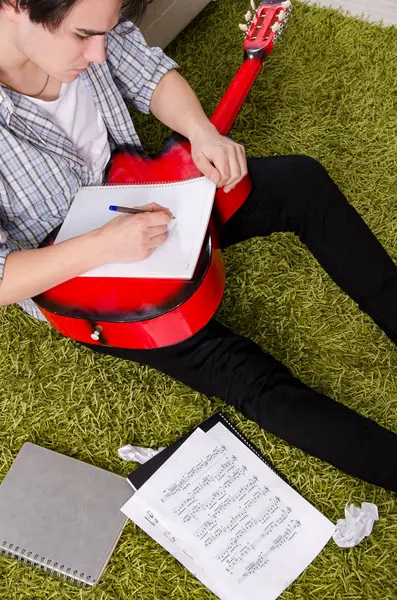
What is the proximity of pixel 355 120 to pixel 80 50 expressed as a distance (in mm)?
1020

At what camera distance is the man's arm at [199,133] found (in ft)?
3.50

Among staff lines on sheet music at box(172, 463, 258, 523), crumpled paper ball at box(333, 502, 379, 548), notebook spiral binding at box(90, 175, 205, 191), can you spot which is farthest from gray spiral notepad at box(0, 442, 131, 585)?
notebook spiral binding at box(90, 175, 205, 191)

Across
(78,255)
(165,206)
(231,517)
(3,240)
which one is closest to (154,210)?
(165,206)

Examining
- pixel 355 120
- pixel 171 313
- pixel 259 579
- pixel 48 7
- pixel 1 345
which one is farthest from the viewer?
pixel 355 120

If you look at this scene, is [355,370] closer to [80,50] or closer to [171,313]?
[171,313]

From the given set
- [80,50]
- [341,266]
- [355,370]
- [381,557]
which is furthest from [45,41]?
[381,557]

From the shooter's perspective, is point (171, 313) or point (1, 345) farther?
point (1, 345)

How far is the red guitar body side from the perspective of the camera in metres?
1.00

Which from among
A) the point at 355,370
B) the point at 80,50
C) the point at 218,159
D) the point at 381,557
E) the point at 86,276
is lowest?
the point at 381,557

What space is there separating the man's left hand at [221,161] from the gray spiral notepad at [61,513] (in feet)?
2.11

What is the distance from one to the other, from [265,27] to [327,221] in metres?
0.45

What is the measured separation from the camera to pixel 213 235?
3.56 feet

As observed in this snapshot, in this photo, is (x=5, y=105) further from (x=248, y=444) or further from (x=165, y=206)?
(x=248, y=444)

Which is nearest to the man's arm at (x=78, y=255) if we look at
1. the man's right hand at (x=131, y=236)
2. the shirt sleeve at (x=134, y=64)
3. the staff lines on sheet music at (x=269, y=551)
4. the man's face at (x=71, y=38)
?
the man's right hand at (x=131, y=236)
